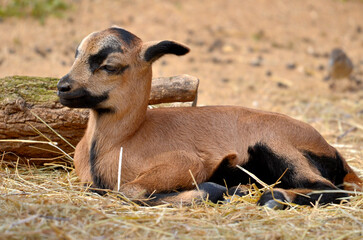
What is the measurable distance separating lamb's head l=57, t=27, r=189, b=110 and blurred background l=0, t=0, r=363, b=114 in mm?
5249

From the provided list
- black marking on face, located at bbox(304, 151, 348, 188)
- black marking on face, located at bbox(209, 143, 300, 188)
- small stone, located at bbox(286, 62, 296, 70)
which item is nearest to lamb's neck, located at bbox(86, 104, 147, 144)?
black marking on face, located at bbox(209, 143, 300, 188)

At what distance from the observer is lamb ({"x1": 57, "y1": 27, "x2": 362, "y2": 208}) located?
4.97m

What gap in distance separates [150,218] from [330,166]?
7.52ft

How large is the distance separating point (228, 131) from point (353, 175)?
1.55 meters

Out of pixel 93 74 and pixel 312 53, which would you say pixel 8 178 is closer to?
pixel 93 74

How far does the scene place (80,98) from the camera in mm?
4926

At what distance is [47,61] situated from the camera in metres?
12.5

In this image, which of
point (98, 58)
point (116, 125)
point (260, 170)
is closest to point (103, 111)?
point (116, 125)

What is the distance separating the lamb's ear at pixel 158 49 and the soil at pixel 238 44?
14.7ft

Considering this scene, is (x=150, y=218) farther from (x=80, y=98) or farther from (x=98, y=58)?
(x=98, y=58)

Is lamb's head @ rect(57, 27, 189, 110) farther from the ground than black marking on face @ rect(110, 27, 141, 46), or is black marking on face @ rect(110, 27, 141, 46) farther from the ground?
black marking on face @ rect(110, 27, 141, 46)

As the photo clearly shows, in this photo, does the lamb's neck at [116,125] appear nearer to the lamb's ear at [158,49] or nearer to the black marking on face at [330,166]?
the lamb's ear at [158,49]

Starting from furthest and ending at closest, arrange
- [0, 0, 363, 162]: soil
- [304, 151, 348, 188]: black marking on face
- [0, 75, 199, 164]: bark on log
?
[0, 0, 363, 162]: soil < [0, 75, 199, 164]: bark on log < [304, 151, 348, 188]: black marking on face

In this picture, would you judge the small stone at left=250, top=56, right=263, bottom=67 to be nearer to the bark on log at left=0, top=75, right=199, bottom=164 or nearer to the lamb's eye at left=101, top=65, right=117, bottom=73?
the bark on log at left=0, top=75, right=199, bottom=164
